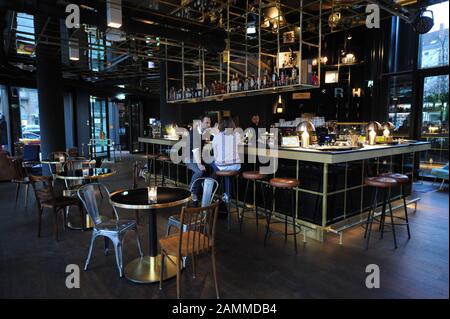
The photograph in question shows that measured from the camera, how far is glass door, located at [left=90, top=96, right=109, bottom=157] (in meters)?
Answer: 13.1

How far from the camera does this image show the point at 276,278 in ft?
9.76

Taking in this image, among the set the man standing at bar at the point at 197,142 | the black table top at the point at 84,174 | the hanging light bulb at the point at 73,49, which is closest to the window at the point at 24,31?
the hanging light bulb at the point at 73,49

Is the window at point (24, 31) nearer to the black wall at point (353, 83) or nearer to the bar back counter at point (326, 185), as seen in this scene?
the black wall at point (353, 83)

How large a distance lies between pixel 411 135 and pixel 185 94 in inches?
237

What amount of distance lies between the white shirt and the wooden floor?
935mm

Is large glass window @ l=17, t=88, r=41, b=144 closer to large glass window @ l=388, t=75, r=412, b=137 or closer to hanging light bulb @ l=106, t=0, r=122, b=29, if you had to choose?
hanging light bulb @ l=106, t=0, r=122, b=29

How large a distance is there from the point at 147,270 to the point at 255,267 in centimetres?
112

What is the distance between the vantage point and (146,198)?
3.03 meters

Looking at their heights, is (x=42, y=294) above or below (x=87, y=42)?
below

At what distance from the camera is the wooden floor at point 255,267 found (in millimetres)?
2736

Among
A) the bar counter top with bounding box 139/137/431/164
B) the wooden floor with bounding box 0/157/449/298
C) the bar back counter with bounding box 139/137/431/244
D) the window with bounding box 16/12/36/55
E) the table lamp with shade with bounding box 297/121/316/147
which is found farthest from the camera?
the window with bounding box 16/12/36/55

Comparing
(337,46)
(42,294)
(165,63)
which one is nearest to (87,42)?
(165,63)

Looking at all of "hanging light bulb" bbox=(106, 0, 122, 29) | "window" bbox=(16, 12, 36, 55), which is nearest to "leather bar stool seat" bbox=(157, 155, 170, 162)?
"hanging light bulb" bbox=(106, 0, 122, 29)
